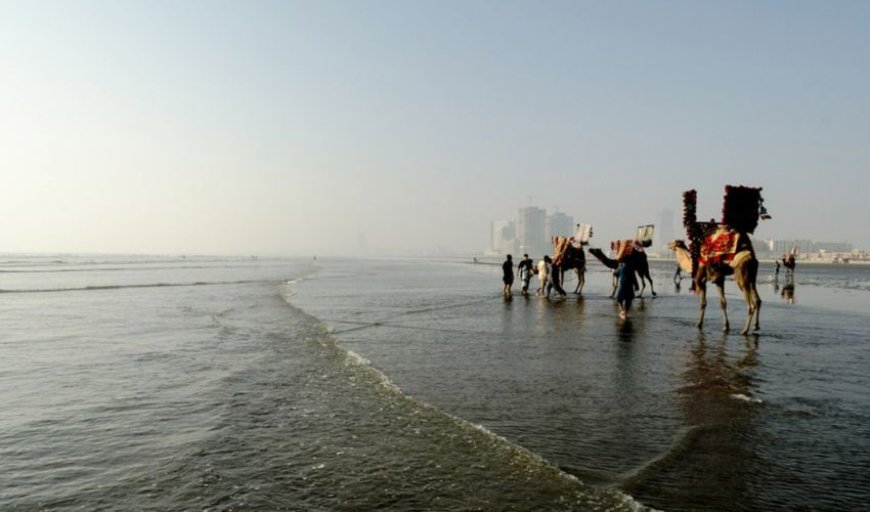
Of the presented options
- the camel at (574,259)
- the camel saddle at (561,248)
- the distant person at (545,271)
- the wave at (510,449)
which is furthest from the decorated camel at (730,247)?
the camel at (574,259)

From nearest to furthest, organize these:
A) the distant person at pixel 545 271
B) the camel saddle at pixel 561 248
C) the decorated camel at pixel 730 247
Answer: the decorated camel at pixel 730 247
the distant person at pixel 545 271
the camel saddle at pixel 561 248

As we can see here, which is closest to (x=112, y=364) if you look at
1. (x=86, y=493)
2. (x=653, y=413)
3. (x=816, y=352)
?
(x=86, y=493)

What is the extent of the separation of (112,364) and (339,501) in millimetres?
7286

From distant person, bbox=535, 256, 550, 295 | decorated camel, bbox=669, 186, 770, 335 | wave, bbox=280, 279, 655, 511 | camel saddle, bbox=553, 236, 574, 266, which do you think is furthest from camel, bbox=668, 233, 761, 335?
camel saddle, bbox=553, 236, 574, 266

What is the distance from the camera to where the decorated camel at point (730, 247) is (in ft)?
45.1

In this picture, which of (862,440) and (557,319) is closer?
(862,440)

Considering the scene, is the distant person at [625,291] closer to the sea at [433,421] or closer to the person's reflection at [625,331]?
the person's reflection at [625,331]

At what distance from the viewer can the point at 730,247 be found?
14.3 metres

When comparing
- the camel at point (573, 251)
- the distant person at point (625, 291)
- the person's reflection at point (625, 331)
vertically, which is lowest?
the person's reflection at point (625, 331)

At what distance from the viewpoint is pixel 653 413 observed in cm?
652

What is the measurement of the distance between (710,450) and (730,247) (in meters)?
10.4

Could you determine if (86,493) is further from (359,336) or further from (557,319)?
(557,319)

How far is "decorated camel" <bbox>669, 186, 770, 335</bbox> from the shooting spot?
13750 mm

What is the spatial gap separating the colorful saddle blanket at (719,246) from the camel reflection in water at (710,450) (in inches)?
237
